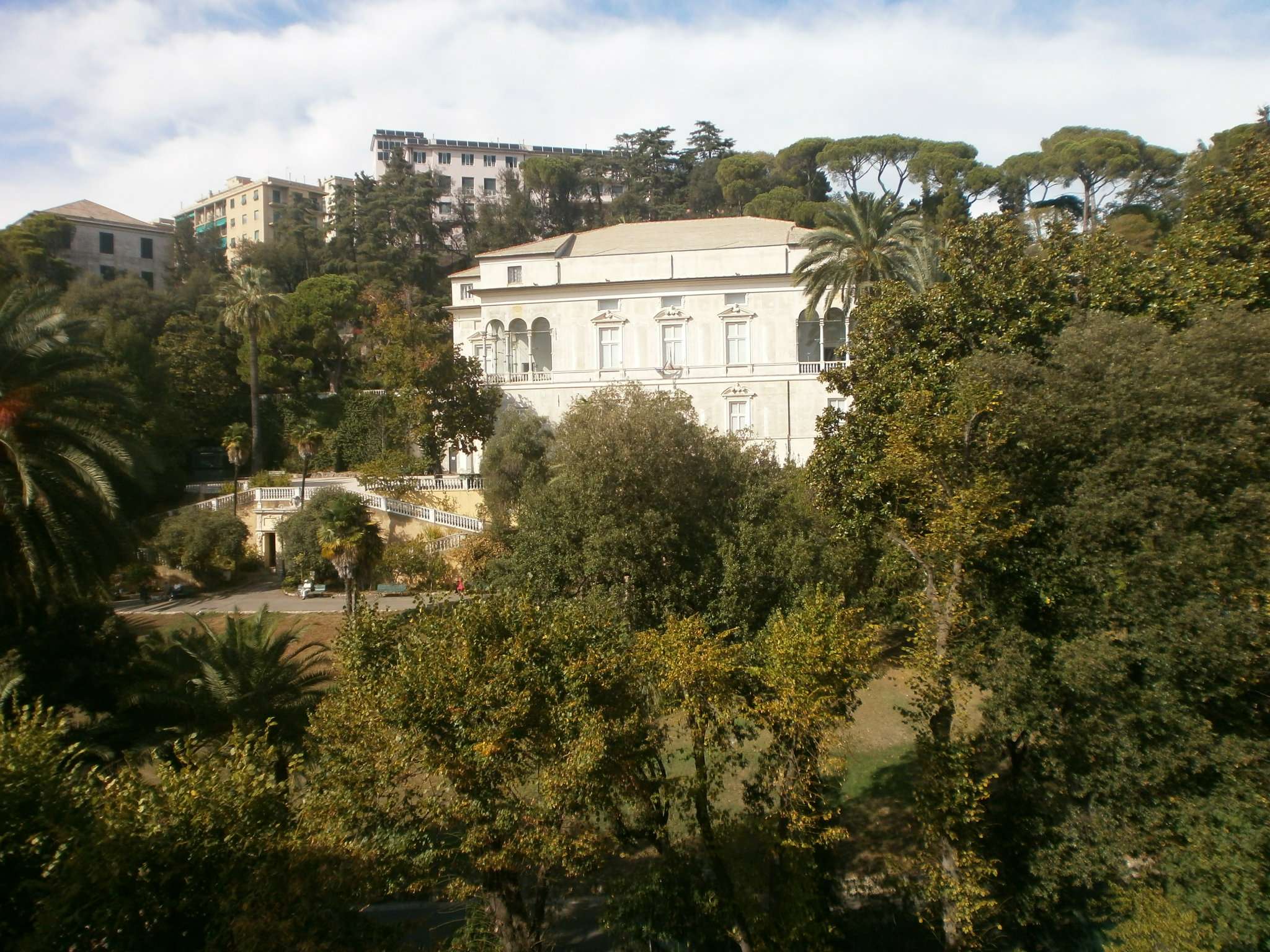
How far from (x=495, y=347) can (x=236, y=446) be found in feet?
40.0

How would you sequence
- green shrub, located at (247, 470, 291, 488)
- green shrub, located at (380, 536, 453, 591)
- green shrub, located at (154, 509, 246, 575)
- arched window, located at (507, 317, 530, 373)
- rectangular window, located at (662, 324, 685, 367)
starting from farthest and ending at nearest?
arched window, located at (507, 317, 530, 373), rectangular window, located at (662, 324, 685, 367), green shrub, located at (247, 470, 291, 488), green shrub, located at (154, 509, 246, 575), green shrub, located at (380, 536, 453, 591)

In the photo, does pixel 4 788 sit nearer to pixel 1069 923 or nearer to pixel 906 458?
pixel 906 458

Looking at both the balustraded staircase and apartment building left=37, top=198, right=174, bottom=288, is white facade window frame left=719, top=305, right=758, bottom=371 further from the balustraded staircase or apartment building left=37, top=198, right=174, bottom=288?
apartment building left=37, top=198, right=174, bottom=288

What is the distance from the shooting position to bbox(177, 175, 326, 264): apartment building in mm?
84562

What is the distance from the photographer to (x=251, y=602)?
1171 inches

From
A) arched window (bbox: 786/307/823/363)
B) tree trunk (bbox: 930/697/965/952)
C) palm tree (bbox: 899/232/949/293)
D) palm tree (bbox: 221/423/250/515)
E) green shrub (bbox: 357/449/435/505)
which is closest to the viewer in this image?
tree trunk (bbox: 930/697/965/952)

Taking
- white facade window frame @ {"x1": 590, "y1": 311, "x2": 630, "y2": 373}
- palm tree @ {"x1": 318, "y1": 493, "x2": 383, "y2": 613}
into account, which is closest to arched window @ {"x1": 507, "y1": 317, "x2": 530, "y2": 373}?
white facade window frame @ {"x1": 590, "y1": 311, "x2": 630, "y2": 373}

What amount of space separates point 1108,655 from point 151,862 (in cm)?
988

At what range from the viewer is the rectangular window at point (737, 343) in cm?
3772

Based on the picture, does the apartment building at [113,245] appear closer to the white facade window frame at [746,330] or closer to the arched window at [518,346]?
the arched window at [518,346]

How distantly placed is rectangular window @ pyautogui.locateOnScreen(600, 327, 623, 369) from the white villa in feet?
0.13

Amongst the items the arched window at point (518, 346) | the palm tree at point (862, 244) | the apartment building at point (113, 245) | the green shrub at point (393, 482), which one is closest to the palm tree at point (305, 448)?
the green shrub at point (393, 482)

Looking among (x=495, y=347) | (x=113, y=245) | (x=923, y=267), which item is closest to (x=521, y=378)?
(x=495, y=347)

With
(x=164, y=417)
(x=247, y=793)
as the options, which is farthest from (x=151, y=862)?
(x=164, y=417)
